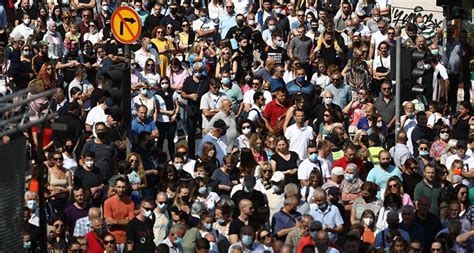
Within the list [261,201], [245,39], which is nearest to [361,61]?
[245,39]

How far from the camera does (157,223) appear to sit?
20703 mm

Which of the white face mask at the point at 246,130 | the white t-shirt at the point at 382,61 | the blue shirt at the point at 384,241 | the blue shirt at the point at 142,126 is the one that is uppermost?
the white t-shirt at the point at 382,61

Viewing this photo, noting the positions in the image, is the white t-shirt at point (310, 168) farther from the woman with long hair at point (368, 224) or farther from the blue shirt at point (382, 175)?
the woman with long hair at point (368, 224)

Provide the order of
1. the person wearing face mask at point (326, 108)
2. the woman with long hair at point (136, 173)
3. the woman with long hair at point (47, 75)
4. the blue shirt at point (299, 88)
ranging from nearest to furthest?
1. the woman with long hair at point (136, 173)
2. the person wearing face mask at point (326, 108)
3. the blue shirt at point (299, 88)
4. the woman with long hair at point (47, 75)

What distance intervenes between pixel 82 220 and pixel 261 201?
2175mm

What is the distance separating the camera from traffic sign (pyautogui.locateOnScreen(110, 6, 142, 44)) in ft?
77.7

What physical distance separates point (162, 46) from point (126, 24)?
5.38m

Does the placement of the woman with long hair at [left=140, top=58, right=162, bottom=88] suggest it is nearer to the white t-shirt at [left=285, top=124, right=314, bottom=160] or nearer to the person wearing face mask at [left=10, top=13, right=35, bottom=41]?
the white t-shirt at [left=285, top=124, right=314, bottom=160]

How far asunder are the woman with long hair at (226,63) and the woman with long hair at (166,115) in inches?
70.3

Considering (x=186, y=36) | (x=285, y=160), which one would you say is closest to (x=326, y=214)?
(x=285, y=160)

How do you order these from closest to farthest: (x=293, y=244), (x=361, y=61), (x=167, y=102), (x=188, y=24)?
(x=293, y=244) < (x=167, y=102) < (x=361, y=61) < (x=188, y=24)

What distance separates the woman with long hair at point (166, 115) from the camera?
2595 centimetres

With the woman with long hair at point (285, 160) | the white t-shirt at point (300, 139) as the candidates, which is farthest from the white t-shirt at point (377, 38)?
the woman with long hair at point (285, 160)

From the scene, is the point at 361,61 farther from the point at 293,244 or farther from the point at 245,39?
the point at 293,244
